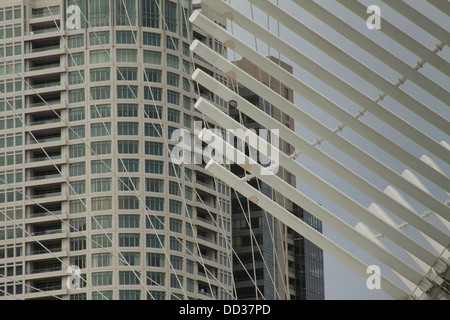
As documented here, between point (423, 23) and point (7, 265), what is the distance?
10992 cm

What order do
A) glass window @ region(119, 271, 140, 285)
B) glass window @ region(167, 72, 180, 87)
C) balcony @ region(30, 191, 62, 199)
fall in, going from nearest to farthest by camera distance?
glass window @ region(119, 271, 140, 285) → balcony @ region(30, 191, 62, 199) → glass window @ region(167, 72, 180, 87)

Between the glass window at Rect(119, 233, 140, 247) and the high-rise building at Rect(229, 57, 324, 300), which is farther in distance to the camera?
the high-rise building at Rect(229, 57, 324, 300)

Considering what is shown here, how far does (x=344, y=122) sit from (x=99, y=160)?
344ft

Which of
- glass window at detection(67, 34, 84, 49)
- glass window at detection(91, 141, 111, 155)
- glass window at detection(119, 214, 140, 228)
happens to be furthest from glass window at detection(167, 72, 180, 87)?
glass window at detection(119, 214, 140, 228)

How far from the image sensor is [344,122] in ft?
43.6

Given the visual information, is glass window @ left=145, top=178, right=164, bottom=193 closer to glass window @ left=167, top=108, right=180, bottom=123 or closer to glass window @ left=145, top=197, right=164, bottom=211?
glass window @ left=145, top=197, right=164, bottom=211

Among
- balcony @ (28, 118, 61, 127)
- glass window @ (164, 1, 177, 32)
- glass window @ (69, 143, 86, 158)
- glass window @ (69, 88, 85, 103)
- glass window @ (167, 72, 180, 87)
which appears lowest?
glass window @ (69, 143, 86, 158)

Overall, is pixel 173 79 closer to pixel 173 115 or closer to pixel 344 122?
pixel 173 115

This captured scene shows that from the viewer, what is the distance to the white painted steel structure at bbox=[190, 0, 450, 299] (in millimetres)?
13062

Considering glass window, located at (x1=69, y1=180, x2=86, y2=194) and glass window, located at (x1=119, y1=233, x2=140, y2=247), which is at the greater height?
glass window, located at (x1=69, y1=180, x2=86, y2=194)

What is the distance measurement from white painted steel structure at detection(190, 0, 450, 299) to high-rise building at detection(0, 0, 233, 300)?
333 ft

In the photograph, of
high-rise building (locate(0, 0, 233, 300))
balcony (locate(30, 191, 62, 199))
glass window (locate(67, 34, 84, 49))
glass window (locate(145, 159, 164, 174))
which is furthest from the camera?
glass window (locate(67, 34, 84, 49))

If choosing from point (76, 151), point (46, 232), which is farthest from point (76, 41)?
point (46, 232)
